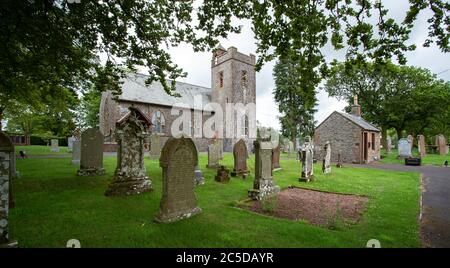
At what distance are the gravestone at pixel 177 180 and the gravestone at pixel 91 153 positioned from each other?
6794mm

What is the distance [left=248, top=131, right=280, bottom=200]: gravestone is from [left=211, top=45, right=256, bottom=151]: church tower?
23.5m

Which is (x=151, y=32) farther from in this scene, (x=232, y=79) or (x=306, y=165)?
(x=232, y=79)

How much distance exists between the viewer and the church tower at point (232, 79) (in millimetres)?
33094

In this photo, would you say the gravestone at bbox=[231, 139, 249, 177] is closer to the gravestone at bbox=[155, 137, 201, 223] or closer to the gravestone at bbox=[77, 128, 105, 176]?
the gravestone at bbox=[155, 137, 201, 223]

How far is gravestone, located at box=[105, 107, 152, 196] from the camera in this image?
25.9ft

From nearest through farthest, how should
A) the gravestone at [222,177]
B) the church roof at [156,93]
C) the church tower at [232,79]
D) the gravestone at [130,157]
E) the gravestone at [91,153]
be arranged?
1. the gravestone at [130,157]
2. the gravestone at [91,153]
3. the gravestone at [222,177]
4. the church roof at [156,93]
5. the church tower at [232,79]

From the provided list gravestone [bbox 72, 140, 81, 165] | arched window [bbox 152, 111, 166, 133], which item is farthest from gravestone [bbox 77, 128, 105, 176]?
arched window [bbox 152, 111, 166, 133]

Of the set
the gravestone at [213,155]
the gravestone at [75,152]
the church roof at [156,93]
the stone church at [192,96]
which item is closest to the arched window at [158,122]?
the stone church at [192,96]

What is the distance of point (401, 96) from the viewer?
35.7 metres

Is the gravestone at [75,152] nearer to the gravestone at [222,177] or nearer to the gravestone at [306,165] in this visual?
the gravestone at [222,177]

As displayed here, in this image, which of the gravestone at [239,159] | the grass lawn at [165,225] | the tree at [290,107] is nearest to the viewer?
the grass lawn at [165,225]

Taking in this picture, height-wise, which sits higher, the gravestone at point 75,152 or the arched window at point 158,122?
the arched window at point 158,122
